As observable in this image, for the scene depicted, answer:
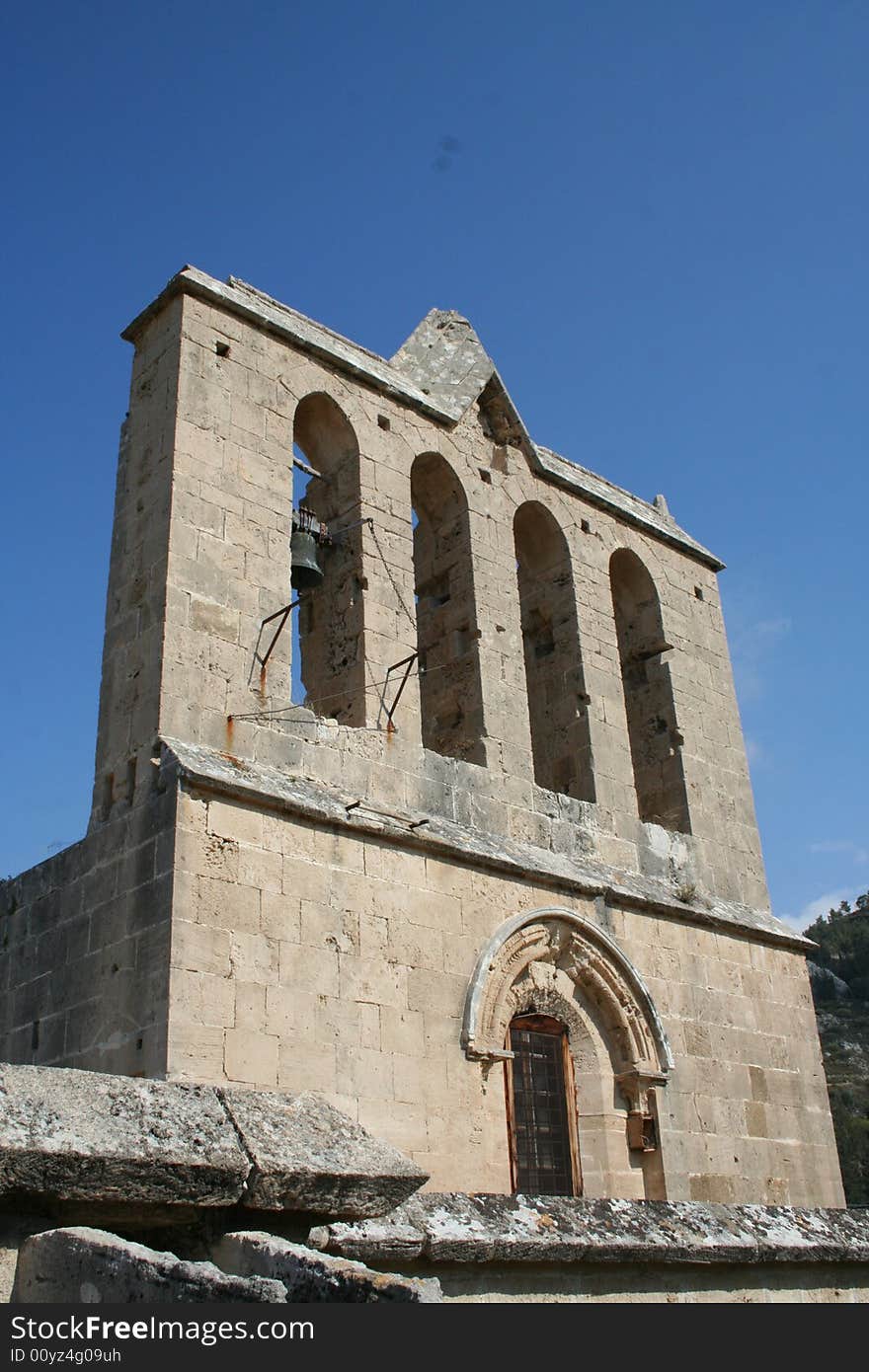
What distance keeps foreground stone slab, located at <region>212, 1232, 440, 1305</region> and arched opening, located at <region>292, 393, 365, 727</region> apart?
6.30 m

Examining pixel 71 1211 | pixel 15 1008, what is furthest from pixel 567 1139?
pixel 71 1211

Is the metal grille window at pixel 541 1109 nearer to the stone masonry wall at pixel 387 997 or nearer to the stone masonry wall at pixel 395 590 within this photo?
the stone masonry wall at pixel 387 997

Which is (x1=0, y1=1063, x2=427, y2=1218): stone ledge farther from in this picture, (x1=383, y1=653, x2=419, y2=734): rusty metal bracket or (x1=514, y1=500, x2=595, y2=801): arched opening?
(x1=514, y1=500, x2=595, y2=801): arched opening

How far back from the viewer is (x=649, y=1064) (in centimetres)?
949

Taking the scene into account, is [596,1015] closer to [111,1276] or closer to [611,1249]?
[611,1249]

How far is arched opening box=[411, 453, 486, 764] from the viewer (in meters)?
10.3

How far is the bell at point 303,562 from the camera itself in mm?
9586

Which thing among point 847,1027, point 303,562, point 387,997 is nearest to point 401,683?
point 303,562

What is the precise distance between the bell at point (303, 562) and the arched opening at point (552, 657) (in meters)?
2.29

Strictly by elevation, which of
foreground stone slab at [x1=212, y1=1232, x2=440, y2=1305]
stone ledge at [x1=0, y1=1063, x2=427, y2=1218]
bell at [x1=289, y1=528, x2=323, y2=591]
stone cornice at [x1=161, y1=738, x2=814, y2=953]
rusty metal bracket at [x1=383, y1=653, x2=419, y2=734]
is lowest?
foreground stone slab at [x1=212, y1=1232, x2=440, y2=1305]

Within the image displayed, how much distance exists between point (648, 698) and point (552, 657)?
4.27 feet

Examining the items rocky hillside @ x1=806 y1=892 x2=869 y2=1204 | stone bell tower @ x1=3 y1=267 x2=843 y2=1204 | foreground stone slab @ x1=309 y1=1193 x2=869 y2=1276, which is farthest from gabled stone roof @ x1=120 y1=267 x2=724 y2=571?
rocky hillside @ x1=806 y1=892 x2=869 y2=1204

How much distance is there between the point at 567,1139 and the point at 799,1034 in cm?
300

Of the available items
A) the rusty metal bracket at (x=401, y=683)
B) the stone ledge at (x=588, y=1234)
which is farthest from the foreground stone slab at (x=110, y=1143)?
the rusty metal bracket at (x=401, y=683)
